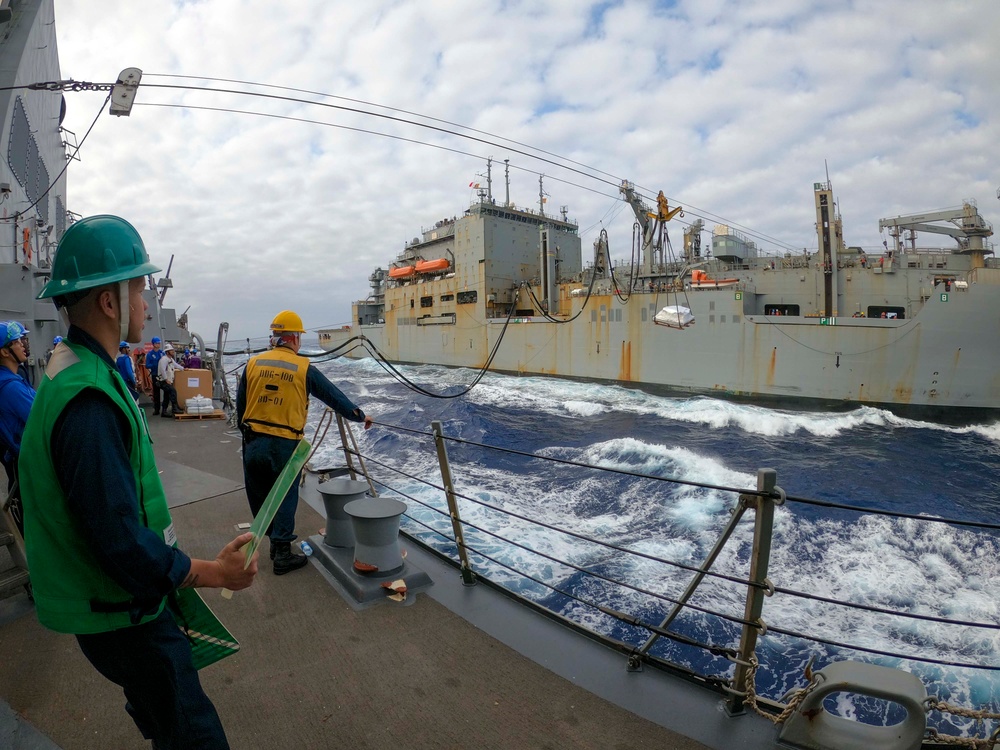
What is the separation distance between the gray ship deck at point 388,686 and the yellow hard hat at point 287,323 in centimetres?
157

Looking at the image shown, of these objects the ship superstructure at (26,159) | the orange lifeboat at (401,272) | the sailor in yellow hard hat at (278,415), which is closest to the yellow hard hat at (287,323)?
the sailor in yellow hard hat at (278,415)

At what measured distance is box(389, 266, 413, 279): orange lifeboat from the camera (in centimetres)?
3416

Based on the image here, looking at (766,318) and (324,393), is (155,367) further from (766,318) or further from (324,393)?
(766,318)

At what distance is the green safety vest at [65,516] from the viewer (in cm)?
104

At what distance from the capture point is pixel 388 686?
2.18 meters

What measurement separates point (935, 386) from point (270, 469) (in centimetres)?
1904

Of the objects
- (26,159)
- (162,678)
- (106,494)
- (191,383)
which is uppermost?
(26,159)

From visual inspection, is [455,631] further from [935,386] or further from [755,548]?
[935,386]

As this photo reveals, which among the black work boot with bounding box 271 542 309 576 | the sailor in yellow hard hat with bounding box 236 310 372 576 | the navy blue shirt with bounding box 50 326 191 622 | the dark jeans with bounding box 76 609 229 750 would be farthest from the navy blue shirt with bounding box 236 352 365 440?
the navy blue shirt with bounding box 50 326 191 622

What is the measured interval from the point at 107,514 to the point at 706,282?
21.3m

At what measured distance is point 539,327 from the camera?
24812 mm

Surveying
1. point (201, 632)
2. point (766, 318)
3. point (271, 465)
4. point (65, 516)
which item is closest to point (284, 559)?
point (271, 465)

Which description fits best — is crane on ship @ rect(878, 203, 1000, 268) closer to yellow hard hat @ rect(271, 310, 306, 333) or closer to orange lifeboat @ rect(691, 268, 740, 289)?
orange lifeboat @ rect(691, 268, 740, 289)

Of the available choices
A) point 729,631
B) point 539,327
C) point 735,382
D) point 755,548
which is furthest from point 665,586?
point 539,327
